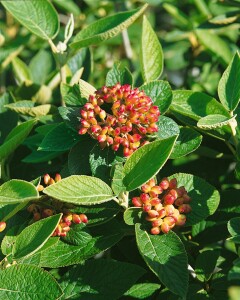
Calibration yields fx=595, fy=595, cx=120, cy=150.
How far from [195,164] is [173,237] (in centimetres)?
63

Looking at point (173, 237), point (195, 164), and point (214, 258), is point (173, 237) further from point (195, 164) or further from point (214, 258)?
point (195, 164)

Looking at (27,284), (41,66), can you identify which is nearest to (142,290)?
(27,284)

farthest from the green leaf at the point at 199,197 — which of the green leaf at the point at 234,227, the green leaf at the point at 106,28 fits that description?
the green leaf at the point at 106,28

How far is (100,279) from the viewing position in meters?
1.45

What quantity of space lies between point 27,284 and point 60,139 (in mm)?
383

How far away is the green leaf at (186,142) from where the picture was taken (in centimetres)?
147

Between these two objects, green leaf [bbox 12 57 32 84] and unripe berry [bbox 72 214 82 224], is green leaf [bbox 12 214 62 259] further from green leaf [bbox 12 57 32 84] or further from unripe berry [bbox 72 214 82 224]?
green leaf [bbox 12 57 32 84]

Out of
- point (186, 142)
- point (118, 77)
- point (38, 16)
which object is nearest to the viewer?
point (186, 142)

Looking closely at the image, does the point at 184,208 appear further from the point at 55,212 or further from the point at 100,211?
the point at 55,212

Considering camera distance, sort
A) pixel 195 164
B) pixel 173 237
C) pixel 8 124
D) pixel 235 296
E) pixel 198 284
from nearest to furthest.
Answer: pixel 235 296, pixel 173 237, pixel 198 284, pixel 8 124, pixel 195 164

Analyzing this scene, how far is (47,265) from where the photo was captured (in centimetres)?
141

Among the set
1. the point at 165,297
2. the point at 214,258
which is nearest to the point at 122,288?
the point at 165,297

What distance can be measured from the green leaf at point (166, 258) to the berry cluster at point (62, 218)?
5.4 inches

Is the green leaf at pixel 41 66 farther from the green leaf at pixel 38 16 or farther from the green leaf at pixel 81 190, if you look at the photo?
the green leaf at pixel 81 190
